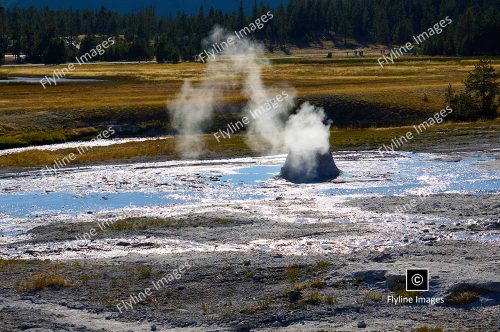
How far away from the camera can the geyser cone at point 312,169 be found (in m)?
41.6

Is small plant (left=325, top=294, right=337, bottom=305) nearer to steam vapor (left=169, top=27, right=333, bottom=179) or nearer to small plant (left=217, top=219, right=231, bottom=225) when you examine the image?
small plant (left=217, top=219, right=231, bottom=225)

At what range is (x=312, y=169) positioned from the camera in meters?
41.9

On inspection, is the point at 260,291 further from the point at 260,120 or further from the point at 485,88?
the point at 485,88

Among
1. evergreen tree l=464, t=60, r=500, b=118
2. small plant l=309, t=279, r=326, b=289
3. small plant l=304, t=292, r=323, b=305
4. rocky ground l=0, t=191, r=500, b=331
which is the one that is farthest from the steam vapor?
small plant l=304, t=292, r=323, b=305

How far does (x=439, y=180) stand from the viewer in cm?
4059

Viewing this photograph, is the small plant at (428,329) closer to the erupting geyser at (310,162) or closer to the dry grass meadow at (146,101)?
the erupting geyser at (310,162)

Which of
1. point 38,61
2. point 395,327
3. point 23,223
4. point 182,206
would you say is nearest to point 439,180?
point 182,206

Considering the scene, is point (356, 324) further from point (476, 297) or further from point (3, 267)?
point (3, 267)

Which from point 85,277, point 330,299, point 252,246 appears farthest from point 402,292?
point 85,277

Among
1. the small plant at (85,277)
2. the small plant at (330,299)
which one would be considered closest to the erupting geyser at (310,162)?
the small plant at (85,277)

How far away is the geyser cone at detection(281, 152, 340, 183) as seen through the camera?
41.6 meters

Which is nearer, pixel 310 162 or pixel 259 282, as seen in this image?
pixel 259 282

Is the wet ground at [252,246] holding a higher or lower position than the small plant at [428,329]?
lower

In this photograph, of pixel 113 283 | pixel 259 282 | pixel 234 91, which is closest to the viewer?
pixel 259 282
